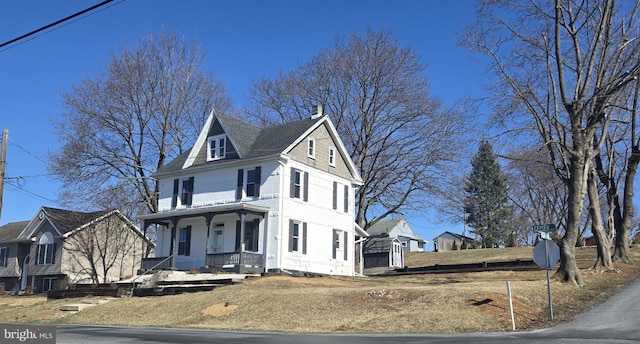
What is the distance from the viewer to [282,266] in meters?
34.4

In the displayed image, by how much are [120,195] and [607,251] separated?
102 ft

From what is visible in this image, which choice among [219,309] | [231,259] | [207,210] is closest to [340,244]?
[231,259]

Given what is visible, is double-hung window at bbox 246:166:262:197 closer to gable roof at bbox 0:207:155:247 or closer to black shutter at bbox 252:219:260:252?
black shutter at bbox 252:219:260:252

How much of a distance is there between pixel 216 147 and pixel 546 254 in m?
25.3

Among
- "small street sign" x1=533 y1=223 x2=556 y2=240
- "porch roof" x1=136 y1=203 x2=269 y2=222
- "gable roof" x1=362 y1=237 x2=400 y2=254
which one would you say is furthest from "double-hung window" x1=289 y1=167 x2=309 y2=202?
"gable roof" x1=362 y1=237 x2=400 y2=254

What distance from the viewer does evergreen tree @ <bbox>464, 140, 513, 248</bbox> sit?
76250mm


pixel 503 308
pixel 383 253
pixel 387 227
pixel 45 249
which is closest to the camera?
pixel 503 308

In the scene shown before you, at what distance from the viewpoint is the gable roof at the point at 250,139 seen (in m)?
37.0

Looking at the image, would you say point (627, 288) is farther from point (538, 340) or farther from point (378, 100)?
point (378, 100)

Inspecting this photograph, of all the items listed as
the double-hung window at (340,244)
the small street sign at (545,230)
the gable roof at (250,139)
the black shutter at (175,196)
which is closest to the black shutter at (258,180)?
the gable roof at (250,139)

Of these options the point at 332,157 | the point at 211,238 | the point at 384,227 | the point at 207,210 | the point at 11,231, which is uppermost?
the point at 332,157

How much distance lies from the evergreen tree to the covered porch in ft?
147

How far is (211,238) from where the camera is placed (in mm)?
37438

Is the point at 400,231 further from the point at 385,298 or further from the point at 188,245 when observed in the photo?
the point at 385,298
